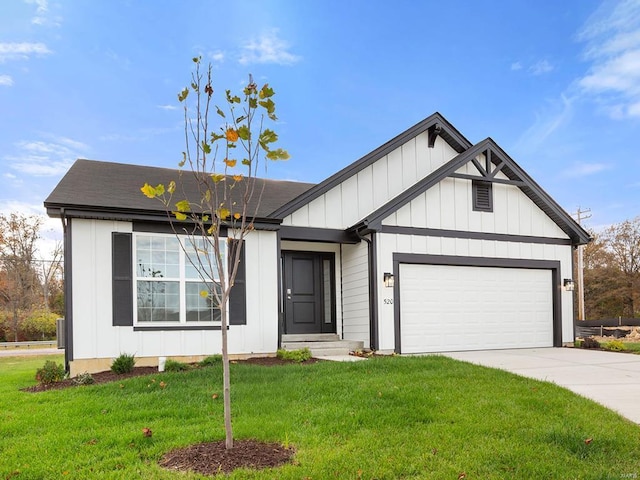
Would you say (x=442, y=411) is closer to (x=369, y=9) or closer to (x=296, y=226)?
(x=296, y=226)

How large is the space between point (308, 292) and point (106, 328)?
4.74m

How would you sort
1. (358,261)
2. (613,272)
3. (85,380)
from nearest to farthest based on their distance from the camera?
1. (85,380)
2. (358,261)
3. (613,272)

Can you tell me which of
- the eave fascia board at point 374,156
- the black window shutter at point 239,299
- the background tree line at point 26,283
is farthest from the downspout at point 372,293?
the background tree line at point 26,283

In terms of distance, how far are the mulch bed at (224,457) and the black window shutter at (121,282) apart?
5.23 meters

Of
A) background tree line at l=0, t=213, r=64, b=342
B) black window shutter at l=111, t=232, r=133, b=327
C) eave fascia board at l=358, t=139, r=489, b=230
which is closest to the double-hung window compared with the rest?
black window shutter at l=111, t=232, r=133, b=327

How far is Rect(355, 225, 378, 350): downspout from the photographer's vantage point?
10414 mm

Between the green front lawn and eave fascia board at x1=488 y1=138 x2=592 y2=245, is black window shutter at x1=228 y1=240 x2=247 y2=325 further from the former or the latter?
eave fascia board at x1=488 y1=138 x2=592 y2=245

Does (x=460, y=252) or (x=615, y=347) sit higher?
(x=460, y=252)

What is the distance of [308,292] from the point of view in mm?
11797

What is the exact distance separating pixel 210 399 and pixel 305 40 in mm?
12957

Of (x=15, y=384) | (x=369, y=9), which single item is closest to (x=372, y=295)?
(x=15, y=384)

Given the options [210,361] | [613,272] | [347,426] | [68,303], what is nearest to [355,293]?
[210,361]

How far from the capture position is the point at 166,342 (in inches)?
358

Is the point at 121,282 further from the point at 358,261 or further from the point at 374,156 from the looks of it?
the point at 374,156
